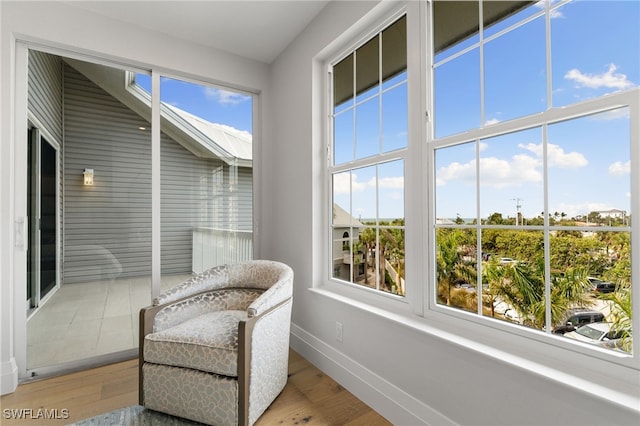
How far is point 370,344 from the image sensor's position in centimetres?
193

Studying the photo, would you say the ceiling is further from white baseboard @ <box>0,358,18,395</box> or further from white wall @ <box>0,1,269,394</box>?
white baseboard @ <box>0,358,18,395</box>

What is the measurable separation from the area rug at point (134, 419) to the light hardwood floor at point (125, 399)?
7 centimetres

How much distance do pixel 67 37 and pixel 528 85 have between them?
3012 millimetres

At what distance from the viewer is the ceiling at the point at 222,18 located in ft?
7.54

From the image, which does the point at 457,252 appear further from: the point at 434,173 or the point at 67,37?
the point at 67,37

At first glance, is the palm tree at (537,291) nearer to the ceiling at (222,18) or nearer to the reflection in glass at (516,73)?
the reflection in glass at (516,73)

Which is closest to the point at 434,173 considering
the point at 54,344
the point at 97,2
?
the point at 97,2

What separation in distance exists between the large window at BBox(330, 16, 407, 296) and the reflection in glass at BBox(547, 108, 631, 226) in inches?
31.6

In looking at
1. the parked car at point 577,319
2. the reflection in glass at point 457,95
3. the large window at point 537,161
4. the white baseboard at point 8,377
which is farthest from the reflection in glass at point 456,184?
the white baseboard at point 8,377

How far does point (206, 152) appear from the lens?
2.99 metres

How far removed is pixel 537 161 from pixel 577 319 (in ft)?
2.07

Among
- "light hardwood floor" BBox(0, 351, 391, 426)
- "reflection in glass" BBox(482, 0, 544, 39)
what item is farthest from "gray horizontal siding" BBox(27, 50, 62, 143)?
"reflection in glass" BBox(482, 0, 544, 39)

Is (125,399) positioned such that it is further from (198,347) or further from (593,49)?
(593,49)

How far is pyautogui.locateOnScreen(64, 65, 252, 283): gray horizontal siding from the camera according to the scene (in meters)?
2.47
